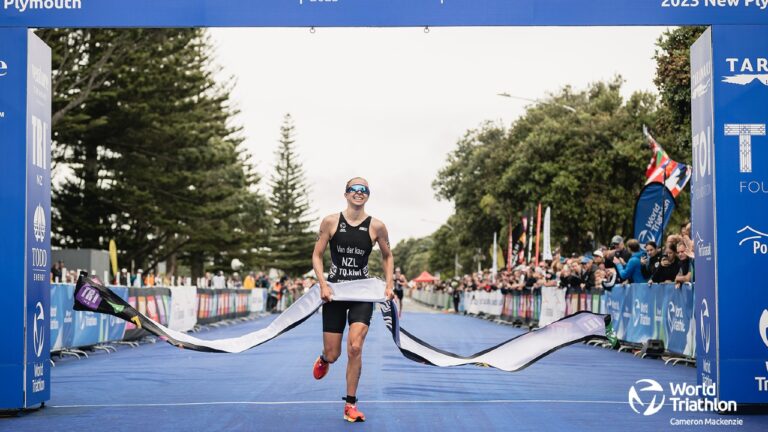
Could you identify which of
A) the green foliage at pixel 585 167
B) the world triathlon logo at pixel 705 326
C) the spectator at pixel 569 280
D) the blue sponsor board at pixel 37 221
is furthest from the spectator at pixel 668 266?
the green foliage at pixel 585 167

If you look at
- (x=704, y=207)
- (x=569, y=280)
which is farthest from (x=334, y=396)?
(x=569, y=280)

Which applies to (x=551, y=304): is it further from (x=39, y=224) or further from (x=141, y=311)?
(x=39, y=224)

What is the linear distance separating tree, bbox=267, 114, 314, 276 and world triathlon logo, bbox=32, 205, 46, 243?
111m

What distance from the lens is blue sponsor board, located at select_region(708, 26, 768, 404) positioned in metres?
A: 10.1

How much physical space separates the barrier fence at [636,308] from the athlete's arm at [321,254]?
8.67 m

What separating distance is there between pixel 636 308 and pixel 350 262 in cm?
1187

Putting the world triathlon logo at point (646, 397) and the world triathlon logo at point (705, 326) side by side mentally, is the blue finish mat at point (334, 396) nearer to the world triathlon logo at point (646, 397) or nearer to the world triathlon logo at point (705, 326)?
the world triathlon logo at point (646, 397)

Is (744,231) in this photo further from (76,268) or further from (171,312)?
(76,268)

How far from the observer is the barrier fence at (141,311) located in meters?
19.0

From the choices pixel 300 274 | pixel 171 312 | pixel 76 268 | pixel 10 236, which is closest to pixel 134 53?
pixel 76 268

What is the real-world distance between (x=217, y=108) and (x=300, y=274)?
61.1 metres

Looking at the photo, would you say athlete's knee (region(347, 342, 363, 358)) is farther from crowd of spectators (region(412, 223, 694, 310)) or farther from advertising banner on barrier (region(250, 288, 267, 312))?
advertising banner on barrier (region(250, 288, 267, 312))

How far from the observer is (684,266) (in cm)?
1730

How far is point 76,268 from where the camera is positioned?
43.7 metres
